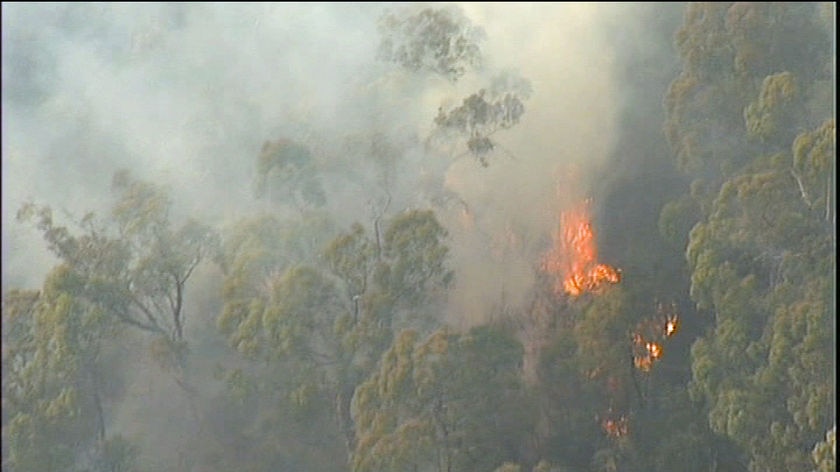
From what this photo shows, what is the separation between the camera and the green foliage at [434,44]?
15.8m

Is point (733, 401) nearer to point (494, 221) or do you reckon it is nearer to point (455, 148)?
point (494, 221)

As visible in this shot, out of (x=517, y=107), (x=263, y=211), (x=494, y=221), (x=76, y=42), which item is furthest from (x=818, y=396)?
(x=76, y=42)

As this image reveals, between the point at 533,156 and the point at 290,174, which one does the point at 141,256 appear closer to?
the point at 290,174

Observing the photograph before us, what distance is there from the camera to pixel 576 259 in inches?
531

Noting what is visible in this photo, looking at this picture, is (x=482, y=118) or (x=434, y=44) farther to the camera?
(x=434, y=44)

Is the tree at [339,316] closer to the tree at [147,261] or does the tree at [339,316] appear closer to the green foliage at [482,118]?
the tree at [147,261]

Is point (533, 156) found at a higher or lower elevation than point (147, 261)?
higher

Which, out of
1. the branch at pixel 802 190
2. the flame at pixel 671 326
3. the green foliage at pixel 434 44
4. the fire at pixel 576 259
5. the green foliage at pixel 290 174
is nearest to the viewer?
the branch at pixel 802 190

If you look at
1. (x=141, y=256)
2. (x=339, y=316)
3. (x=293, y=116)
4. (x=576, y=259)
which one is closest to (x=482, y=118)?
(x=576, y=259)

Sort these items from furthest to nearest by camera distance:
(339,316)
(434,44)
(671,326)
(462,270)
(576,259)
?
(434,44) → (576,259) → (462,270) → (339,316) → (671,326)

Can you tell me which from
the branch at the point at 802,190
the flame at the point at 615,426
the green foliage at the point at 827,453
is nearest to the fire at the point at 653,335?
the flame at the point at 615,426

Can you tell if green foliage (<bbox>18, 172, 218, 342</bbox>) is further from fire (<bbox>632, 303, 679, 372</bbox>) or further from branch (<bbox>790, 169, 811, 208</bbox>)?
branch (<bbox>790, 169, 811, 208</bbox>)

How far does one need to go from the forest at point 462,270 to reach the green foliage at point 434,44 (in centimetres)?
5

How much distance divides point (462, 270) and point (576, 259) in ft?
4.58
